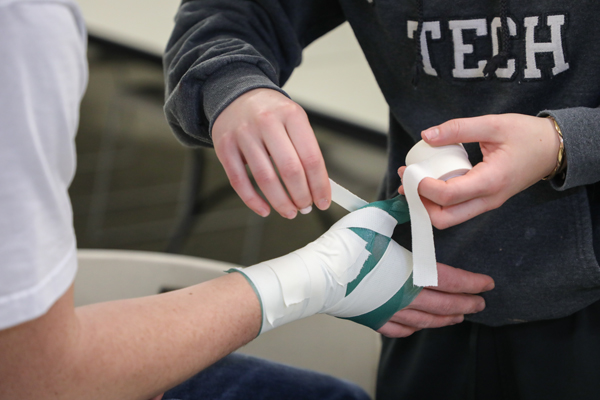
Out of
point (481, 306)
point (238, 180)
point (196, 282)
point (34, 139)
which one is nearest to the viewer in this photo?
point (34, 139)

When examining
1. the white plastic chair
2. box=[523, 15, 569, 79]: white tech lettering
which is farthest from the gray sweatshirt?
the white plastic chair

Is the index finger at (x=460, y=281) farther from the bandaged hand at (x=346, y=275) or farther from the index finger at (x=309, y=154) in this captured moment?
the index finger at (x=309, y=154)

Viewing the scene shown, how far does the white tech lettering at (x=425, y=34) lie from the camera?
0.72m

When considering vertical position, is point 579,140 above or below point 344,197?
above

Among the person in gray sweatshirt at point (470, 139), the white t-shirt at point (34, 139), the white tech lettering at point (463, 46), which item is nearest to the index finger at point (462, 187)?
the person in gray sweatshirt at point (470, 139)

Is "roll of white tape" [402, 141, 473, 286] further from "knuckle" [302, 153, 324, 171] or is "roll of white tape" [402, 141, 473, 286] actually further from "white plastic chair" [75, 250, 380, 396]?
"white plastic chair" [75, 250, 380, 396]

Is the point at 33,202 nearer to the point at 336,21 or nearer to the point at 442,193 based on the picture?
the point at 442,193

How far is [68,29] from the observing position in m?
0.38

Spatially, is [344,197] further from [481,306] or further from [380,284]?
[481,306]

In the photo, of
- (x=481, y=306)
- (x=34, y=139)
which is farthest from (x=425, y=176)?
(x=34, y=139)

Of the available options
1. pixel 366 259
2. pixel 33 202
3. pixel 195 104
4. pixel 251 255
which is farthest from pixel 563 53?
pixel 251 255

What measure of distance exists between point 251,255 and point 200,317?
139 centimetres

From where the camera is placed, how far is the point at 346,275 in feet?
2.13

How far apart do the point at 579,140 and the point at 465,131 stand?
136 millimetres
